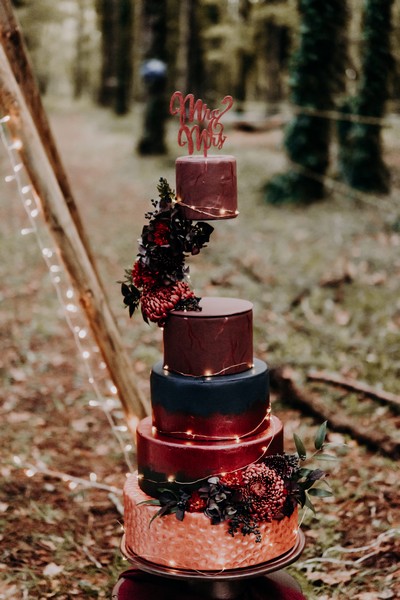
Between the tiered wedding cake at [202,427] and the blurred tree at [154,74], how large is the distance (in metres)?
14.4

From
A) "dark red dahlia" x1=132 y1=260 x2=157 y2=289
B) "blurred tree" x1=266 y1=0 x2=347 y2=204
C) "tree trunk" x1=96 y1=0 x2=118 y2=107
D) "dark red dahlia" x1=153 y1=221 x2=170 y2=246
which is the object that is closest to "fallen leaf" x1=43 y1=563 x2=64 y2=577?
"dark red dahlia" x1=132 y1=260 x2=157 y2=289

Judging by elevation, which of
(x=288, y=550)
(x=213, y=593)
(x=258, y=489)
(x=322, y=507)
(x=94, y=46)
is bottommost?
(x=322, y=507)

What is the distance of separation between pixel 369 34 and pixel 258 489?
36.6ft

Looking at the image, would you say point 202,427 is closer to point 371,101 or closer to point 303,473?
point 303,473

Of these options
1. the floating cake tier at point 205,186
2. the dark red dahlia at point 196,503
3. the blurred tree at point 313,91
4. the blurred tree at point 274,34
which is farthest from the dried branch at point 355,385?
the blurred tree at point 274,34

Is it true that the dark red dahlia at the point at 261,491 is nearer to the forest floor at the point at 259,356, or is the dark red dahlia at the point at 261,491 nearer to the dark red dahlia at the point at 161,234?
the forest floor at the point at 259,356

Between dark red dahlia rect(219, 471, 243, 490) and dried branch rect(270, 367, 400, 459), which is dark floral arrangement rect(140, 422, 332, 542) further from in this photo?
dried branch rect(270, 367, 400, 459)

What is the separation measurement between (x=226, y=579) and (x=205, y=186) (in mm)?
1880

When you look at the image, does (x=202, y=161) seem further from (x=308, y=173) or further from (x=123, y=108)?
(x=123, y=108)

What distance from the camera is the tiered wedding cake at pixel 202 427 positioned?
340cm

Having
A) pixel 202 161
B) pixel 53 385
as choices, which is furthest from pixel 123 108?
pixel 202 161

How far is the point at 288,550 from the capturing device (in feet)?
11.8

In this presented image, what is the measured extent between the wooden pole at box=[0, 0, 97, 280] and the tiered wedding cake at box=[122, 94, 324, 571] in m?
1.54

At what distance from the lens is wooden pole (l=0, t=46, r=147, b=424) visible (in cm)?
419
